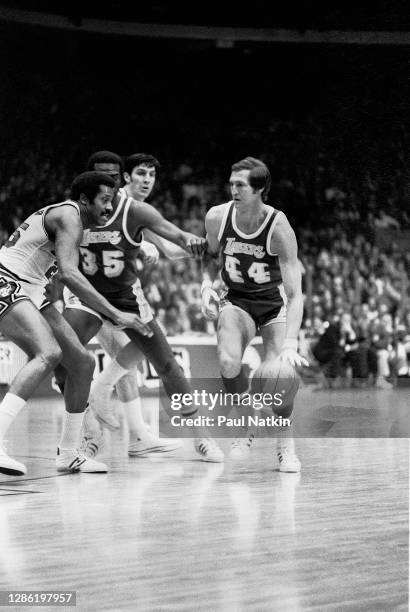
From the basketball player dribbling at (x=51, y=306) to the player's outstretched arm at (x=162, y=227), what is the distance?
0.78ft

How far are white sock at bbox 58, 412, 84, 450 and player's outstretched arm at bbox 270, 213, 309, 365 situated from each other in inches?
47.7

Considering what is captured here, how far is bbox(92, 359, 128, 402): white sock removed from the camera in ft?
19.2

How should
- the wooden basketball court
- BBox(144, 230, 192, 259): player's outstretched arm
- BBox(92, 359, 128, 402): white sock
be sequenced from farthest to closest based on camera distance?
BBox(144, 230, 192, 259): player's outstretched arm → BBox(92, 359, 128, 402): white sock → the wooden basketball court

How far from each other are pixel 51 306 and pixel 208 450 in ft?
4.50

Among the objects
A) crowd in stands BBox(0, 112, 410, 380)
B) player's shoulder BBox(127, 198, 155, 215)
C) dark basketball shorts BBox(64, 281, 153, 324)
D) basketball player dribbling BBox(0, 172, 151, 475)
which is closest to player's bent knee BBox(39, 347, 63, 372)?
basketball player dribbling BBox(0, 172, 151, 475)

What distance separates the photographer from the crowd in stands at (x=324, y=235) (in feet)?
36.2

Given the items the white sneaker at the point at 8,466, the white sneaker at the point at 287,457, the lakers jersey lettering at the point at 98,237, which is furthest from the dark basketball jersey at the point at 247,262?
the white sneaker at the point at 8,466

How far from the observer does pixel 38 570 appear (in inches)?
118

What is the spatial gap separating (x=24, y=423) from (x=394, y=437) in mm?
3145

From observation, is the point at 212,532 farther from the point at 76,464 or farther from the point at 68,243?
the point at 68,243

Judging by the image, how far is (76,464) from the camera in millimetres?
5254

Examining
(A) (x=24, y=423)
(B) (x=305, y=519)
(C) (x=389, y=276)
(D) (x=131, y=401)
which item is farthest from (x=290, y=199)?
(B) (x=305, y=519)

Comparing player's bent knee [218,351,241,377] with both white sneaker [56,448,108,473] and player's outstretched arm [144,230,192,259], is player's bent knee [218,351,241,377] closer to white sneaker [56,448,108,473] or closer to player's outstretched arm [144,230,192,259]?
white sneaker [56,448,108,473]

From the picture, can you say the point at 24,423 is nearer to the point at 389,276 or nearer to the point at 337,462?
the point at 337,462
